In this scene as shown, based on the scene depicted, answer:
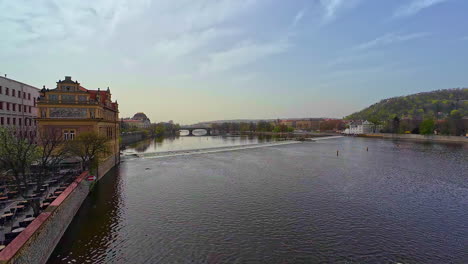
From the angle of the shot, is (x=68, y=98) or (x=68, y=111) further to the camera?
(x=68, y=98)

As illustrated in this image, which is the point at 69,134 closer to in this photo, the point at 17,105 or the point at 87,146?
the point at 87,146

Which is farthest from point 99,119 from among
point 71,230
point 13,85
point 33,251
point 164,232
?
point 33,251

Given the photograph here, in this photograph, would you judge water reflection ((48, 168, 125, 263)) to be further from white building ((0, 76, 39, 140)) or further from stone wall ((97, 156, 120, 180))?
white building ((0, 76, 39, 140))

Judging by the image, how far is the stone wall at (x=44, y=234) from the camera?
11492 millimetres

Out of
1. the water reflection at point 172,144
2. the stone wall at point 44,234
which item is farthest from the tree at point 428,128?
the stone wall at point 44,234

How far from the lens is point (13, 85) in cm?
4031

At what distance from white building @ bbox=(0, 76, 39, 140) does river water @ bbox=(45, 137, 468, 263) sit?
1881 cm

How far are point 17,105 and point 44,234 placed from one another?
123 feet

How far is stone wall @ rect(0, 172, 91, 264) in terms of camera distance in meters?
11.5

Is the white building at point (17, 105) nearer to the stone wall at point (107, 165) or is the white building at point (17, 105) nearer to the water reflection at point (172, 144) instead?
the stone wall at point (107, 165)

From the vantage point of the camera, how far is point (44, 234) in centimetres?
1470

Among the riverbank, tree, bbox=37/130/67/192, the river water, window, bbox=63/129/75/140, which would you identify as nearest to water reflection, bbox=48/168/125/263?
the river water

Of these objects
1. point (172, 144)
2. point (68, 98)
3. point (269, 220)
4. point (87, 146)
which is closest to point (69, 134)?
point (68, 98)

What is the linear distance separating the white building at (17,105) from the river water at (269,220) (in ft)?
61.7
